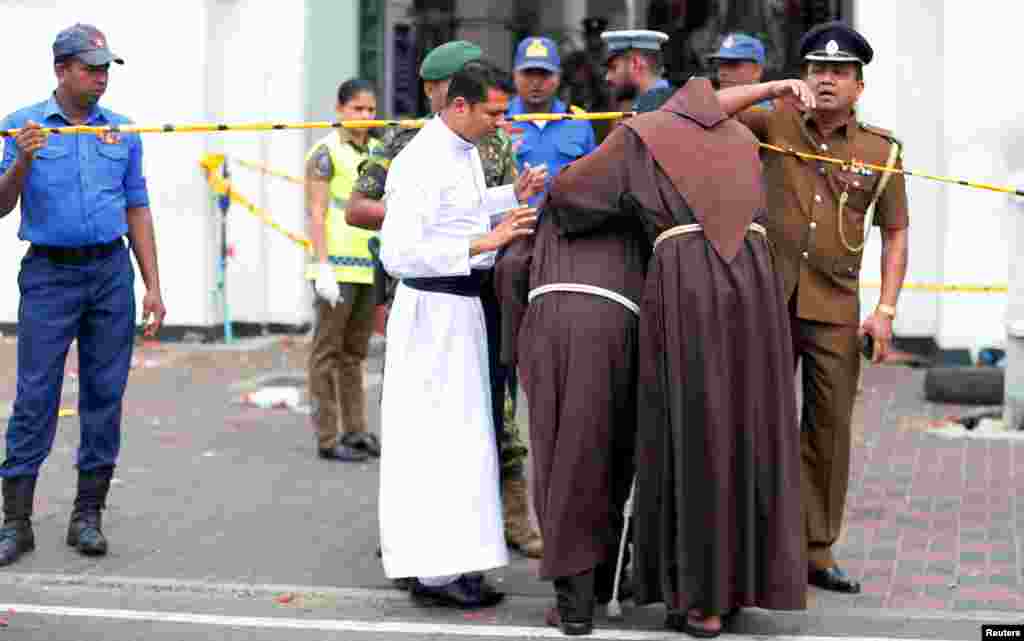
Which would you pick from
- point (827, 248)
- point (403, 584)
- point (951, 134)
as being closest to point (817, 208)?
point (827, 248)

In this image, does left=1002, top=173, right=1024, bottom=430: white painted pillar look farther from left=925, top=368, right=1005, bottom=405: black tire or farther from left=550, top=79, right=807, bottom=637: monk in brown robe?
left=550, top=79, right=807, bottom=637: monk in brown robe

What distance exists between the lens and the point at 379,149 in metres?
7.29

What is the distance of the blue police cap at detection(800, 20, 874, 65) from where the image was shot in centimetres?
667

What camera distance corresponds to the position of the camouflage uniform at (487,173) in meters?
6.95

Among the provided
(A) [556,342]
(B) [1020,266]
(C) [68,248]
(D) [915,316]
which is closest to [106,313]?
(C) [68,248]

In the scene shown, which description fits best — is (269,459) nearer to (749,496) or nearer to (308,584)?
(308,584)

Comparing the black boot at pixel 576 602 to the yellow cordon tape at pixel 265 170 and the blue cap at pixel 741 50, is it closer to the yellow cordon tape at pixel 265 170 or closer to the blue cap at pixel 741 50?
the blue cap at pixel 741 50

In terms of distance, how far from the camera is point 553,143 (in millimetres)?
8328

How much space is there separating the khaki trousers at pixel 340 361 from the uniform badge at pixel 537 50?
1.61m

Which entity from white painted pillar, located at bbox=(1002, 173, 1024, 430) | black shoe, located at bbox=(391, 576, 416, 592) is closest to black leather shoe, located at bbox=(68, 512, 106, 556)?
black shoe, located at bbox=(391, 576, 416, 592)

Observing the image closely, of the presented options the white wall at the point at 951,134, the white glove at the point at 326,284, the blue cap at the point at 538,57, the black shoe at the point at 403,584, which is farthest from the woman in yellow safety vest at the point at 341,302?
the white wall at the point at 951,134

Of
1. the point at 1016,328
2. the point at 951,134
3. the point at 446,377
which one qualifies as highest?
the point at 951,134

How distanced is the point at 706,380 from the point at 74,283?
271cm

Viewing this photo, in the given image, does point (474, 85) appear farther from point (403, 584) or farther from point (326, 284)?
point (326, 284)
